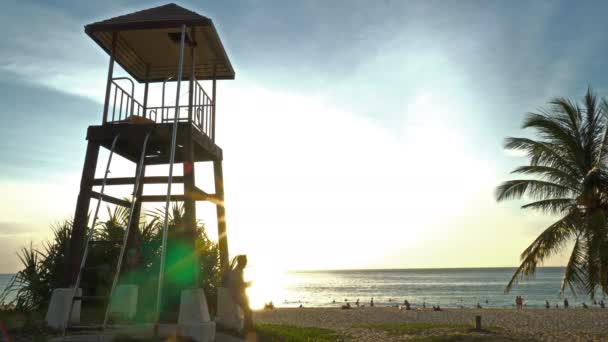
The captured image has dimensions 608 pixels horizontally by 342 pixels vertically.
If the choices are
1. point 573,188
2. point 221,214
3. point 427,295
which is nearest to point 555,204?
point 573,188

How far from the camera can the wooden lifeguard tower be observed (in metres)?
9.42

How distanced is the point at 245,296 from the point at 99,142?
467 cm

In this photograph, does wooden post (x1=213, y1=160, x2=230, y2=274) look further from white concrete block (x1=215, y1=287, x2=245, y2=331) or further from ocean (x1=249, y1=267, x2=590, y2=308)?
ocean (x1=249, y1=267, x2=590, y2=308)

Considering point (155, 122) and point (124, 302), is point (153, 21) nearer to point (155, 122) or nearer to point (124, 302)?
point (155, 122)

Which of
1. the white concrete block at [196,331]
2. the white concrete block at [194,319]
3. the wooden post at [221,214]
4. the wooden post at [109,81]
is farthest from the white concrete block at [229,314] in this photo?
the wooden post at [109,81]

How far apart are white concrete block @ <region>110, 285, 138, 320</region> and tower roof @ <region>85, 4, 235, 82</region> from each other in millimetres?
5581

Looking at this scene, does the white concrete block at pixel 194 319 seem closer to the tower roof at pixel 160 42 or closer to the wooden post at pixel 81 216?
the wooden post at pixel 81 216

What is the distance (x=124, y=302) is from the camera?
947 cm

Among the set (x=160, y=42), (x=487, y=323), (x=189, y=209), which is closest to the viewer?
(x=189, y=209)

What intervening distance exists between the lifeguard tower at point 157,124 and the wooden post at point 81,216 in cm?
2

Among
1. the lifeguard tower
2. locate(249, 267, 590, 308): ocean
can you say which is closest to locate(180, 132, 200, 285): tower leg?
the lifeguard tower

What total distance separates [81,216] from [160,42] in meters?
4.54

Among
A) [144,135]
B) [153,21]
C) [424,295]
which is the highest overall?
[153,21]

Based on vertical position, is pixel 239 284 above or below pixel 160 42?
below
